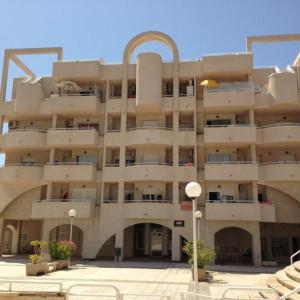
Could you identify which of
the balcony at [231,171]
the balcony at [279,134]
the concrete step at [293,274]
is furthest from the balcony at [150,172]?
the concrete step at [293,274]

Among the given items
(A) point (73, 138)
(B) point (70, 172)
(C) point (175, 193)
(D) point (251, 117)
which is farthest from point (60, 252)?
(D) point (251, 117)

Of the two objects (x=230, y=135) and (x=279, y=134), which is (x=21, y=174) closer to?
(x=230, y=135)

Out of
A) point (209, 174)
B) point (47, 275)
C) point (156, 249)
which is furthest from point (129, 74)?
point (47, 275)

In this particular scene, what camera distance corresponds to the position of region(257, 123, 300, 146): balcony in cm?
3303

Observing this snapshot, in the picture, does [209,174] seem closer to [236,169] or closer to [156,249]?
[236,169]

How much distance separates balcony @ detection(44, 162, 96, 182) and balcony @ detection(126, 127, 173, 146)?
466 centimetres

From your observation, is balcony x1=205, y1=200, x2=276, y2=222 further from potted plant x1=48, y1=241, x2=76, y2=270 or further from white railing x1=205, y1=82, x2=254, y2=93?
potted plant x1=48, y1=241, x2=76, y2=270

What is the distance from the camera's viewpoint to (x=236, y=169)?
32812 mm

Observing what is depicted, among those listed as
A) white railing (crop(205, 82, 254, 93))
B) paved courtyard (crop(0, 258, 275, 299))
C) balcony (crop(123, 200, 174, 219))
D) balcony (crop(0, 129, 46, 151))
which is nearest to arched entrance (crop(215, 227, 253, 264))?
balcony (crop(123, 200, 174, 219))

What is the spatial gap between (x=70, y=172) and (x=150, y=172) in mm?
7951

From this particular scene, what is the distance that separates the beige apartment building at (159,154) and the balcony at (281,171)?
9 cm

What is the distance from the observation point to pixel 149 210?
1271 inches

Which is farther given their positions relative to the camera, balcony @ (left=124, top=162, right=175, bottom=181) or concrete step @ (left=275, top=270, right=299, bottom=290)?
balcony @ (left=124, top=162, right=175, bottom=181)

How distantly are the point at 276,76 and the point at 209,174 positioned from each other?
11.2 metres
